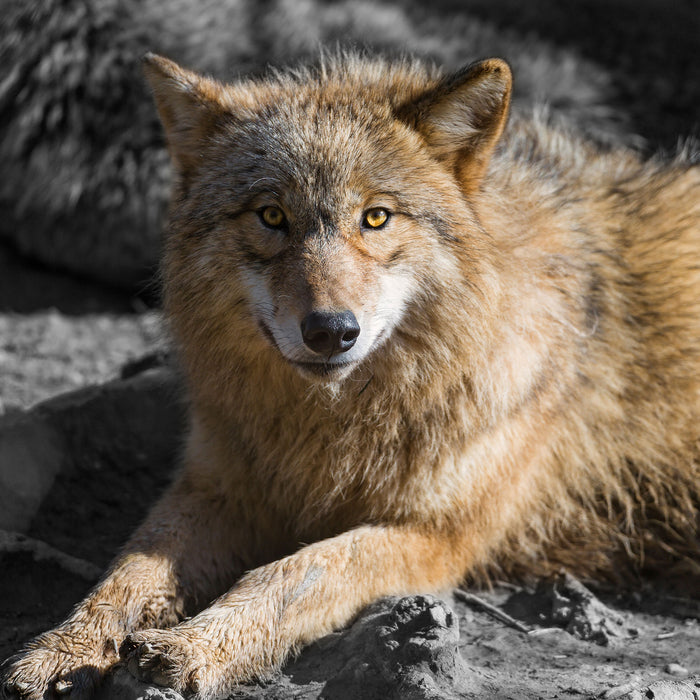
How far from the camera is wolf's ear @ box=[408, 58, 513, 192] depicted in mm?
3527

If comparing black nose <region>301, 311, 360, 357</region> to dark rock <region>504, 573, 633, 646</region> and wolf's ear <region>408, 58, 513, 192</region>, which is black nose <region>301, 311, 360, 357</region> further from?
dark rock <region>504, 573, 633, 646</region>

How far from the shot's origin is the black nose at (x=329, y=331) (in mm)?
3123

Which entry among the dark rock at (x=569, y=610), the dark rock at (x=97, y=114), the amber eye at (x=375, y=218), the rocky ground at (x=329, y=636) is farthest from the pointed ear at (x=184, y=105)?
the dark rock at (x=97, y=114)

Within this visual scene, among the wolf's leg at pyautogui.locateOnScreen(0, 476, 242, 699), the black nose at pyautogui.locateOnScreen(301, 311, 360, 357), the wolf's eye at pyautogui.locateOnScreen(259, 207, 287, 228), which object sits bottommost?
the wolf's leg at pyautogui.locateOnScreen(0, 476, 242, 699)

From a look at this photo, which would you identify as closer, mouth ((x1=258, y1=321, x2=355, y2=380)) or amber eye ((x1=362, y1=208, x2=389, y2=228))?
mouth ((x1=258, y1=321, x2=355, y2=380))

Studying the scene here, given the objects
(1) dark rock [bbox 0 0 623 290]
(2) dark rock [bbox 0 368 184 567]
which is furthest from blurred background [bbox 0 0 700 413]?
(2) dark rock [bbox 0 368 184 567]

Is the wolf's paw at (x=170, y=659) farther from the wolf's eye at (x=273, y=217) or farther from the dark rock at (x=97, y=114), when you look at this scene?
the dark rock at (x=97, y=114)

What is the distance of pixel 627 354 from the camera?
4.20 metres

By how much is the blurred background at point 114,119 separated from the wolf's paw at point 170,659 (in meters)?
3.30

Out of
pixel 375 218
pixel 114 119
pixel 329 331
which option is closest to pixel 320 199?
pixel 375 218

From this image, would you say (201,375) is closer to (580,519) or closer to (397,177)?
(397,177)

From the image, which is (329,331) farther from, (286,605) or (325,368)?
(286,605)

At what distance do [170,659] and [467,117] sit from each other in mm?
2200

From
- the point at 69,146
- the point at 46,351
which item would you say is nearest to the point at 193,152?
the point at 46,351
